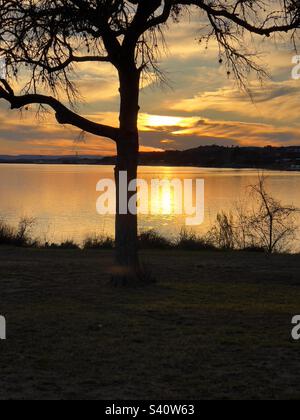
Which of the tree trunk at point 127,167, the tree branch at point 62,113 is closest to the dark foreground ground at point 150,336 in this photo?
the tree trunk at point 127,167

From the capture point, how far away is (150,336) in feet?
27.4

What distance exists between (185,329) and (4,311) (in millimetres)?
2871

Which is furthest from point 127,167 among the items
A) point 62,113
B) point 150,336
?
point 150,336

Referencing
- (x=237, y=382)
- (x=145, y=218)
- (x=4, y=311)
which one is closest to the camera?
(x=237, y=382)

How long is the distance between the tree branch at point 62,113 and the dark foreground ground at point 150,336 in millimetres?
2894

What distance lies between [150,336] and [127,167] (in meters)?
4.34

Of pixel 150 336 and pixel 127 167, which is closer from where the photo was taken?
pixel 150 336

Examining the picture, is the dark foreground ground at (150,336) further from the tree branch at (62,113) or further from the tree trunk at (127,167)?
the tree branch at (62,113)

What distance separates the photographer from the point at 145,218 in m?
45.4

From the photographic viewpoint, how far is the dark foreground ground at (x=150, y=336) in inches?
251

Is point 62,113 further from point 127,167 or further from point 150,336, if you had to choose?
point 150,336
